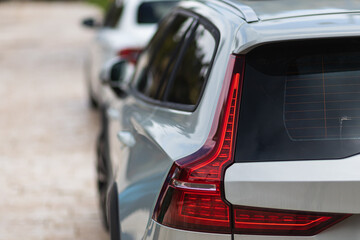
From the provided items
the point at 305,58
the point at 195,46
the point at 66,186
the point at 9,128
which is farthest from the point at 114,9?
the point at 305,58

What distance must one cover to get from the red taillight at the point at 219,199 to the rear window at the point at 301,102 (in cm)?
5

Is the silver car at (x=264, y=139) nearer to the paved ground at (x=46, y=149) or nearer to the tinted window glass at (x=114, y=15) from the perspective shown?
the paved ground at (x=46, y=149)

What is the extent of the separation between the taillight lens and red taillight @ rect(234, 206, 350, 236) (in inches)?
2.0

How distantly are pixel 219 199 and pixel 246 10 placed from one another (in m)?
0.87

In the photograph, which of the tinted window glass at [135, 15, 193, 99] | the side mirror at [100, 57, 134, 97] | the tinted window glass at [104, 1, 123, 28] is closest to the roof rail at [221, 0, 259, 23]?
the tinted window glass at [135, 15, 193, 99]

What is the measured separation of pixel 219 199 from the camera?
2.46 m

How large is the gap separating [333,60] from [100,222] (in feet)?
11.3

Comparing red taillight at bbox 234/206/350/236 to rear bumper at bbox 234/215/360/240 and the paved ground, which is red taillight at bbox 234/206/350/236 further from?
the paved ground

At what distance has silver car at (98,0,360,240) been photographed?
7.85 feet

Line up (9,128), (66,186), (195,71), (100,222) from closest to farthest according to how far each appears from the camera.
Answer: (195,71) → (100,222) → (66,186) → (9,128)

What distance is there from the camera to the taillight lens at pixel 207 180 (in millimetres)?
2467

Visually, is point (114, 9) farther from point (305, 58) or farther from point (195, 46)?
point (305, 58)

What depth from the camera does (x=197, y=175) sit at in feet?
8.27

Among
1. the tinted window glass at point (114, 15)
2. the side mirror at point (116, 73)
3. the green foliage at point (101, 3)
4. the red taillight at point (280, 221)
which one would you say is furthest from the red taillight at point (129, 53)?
the green foliage at point (101, 3)
